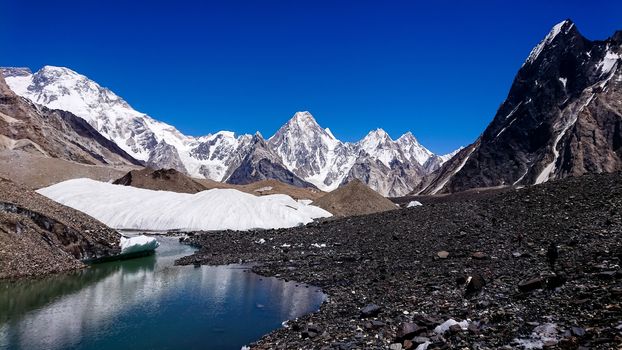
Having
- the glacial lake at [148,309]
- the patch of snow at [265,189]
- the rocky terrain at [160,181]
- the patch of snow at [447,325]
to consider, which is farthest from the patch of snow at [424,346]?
the patch of snow at [265,189]

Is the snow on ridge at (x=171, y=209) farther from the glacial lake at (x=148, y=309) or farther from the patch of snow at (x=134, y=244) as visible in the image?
the glacial lake at (x=148, y=309)

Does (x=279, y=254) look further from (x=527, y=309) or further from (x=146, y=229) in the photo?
(x=146, y=229)

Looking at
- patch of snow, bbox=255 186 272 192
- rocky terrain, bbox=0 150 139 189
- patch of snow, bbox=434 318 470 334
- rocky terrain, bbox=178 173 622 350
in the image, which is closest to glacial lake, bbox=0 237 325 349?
rocky terrain, bbox=178 173 622 350

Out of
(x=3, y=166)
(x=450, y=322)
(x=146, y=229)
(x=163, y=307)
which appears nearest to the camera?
(x=450, y=322)

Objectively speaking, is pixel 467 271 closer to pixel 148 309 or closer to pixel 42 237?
pixel 148 309

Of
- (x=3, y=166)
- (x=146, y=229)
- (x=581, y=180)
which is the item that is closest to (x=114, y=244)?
(x=146, y=229)
